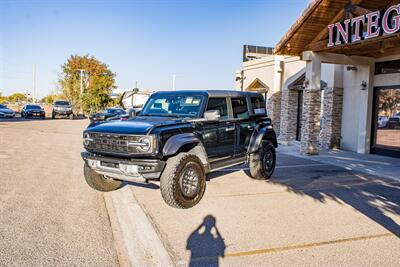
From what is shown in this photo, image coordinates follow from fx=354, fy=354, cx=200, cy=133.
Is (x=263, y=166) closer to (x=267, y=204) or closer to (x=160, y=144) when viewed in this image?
(x=267, y=204)

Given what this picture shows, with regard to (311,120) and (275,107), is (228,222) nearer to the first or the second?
(311,120)

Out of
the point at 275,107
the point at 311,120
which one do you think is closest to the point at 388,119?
the point at 311,120

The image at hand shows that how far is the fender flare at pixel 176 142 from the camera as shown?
5.58 metres

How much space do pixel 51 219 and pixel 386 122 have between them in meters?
12.1

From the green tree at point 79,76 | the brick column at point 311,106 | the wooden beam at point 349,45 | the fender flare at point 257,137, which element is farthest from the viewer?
the green tree at point 79,76

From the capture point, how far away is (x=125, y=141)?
18.3ft

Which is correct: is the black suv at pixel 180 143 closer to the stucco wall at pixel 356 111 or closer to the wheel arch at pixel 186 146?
the wheel arch at pixel 186 146

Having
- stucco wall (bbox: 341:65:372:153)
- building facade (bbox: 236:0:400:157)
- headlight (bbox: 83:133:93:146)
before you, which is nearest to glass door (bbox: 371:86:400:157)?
building facade (bbox: 236:0:400:157)

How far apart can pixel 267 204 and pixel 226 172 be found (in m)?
2.96

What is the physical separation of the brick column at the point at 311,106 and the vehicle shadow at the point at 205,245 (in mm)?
8378

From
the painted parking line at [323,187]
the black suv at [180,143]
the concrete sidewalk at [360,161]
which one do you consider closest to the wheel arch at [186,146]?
the black suv at [180,143]

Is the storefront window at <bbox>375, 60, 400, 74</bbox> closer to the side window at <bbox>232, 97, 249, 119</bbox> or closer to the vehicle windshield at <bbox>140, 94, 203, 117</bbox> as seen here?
the side window at <bbox>232, 97, 249, 119</bbox>

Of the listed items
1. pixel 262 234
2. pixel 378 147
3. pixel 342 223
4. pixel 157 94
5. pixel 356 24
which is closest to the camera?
pixel 262 234

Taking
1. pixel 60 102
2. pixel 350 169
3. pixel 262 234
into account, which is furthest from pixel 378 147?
pixel 60 102
